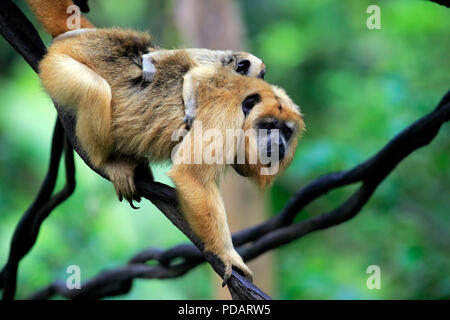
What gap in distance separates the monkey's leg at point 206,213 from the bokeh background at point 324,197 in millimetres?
566

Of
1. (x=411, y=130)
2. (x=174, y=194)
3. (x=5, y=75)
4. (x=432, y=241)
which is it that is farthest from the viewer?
(x=5, y=75)

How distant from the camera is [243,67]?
10.2 feet

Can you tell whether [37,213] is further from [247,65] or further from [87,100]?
[247,65]

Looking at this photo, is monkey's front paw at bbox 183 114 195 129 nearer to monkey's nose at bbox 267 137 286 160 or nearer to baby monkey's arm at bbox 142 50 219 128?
baby monkey's arm at bbox 142 50 219 128

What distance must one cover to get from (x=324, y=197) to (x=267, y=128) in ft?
8.93

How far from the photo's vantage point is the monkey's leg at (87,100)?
258cm

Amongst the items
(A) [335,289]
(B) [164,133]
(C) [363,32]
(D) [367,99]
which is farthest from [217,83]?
(C) [363,32]

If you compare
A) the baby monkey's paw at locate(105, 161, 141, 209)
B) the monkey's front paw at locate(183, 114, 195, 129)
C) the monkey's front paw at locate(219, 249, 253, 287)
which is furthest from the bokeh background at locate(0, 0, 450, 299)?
the monkey's front paw at locate(219, 249, 253, 287)

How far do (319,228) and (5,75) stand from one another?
701 centimetres

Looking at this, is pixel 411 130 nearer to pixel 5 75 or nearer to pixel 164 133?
pixel 164 133

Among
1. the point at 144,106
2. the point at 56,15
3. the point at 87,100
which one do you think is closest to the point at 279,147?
the point at 144,106

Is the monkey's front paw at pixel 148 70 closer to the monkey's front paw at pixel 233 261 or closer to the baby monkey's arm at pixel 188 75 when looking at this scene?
the baby monkey's arm at pixel 188 75

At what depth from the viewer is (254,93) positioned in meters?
2.71

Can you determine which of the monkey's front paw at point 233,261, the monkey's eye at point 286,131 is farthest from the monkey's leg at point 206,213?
the monkey's eye at point 286,131
